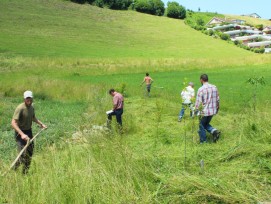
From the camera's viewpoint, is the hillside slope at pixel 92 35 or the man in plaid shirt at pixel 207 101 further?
the hillside slope at pixel 92 35

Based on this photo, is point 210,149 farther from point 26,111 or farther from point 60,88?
point 60,88

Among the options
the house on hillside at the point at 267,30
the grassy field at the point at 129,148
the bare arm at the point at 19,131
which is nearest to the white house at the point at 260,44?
the house on hillside at the point at 267,30

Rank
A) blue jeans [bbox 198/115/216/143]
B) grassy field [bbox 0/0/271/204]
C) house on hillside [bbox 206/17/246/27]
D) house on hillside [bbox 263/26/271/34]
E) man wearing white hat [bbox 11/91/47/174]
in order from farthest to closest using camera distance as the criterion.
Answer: house on hillside [bbox 263/26/271/34], house on hillside [bbox 206/17/246/27], blue jeans [bbox 198/115/216/143], man wearing white hat [bbox 11/91/47/174], grassy field [bbox 0/0/271/204]

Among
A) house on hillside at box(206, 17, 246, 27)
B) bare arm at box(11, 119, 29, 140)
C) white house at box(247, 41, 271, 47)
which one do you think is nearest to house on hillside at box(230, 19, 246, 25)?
house on hillside at box(206, 17, 246, 27)

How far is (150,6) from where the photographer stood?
94250 mm

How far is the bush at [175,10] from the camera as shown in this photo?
97869mm

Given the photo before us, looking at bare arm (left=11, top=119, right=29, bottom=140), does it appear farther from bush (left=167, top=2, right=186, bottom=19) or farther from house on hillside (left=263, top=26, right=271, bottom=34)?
house on hillside (left=263, top=26, right=271, bottom=34)

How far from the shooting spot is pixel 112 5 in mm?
89000

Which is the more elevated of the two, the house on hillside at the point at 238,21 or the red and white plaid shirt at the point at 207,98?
the house on hillside at the point at 238,21

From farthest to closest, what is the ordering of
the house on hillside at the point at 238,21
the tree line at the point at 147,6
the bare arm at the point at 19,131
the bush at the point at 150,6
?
the house on hillside at the point at 238,21
the bush at the point at 150,6
the tree line at the point at 147,6
the bare arm at the point at 19,131

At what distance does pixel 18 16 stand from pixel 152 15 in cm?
3663

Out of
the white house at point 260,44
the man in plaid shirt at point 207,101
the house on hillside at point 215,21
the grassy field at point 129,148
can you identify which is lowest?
the grassy field at point 129,148

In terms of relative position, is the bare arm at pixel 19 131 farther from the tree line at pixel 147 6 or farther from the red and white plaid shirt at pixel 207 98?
the tree line at pixel 147 6

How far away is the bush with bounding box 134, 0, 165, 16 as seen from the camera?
93688 millimetres
